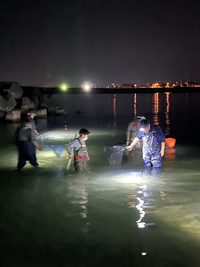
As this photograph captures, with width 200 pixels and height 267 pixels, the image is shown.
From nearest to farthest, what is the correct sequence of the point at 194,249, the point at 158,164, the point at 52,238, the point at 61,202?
the point at 194,249, the point at 52,238, the point at 61,202, the point at 158,164

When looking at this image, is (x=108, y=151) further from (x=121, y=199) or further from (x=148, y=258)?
(x=148, y=258)

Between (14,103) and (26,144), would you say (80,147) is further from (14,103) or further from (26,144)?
(14,103)

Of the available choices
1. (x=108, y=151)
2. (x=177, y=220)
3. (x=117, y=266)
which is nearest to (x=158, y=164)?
(x=108, y=151)

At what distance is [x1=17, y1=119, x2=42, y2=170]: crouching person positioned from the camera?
10.0 metres

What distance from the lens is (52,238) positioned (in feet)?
18.3

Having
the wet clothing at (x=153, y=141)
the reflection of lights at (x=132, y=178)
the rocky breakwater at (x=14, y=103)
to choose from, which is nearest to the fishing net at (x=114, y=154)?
the reflection of lights at (x=132, y=178)

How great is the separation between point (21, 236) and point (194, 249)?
3304 mm

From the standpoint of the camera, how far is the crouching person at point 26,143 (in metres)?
10.0

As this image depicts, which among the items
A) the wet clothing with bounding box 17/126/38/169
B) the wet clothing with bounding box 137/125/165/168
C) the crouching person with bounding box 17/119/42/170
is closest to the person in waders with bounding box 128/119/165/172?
the wet clothing with bounding box 137/125/165/168

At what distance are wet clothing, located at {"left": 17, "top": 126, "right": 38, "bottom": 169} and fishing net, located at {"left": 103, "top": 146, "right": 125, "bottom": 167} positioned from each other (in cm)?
266

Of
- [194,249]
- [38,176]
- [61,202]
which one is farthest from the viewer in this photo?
[38,176]

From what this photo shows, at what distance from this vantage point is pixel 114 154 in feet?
33.2

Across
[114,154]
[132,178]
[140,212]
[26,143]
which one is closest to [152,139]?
[132,178]

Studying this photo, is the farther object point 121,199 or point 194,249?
point 121,199
